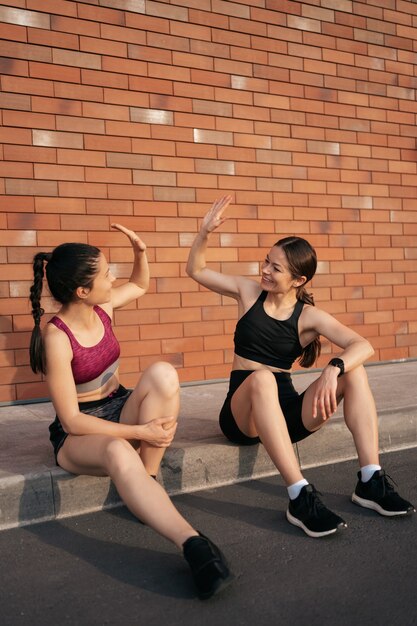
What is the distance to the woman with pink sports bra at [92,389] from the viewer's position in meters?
2.86

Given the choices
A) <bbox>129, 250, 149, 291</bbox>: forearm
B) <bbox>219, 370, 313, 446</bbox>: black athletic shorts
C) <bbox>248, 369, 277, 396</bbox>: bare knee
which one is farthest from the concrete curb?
<bbox>129, 250, 149, 291</bbox>: forearm

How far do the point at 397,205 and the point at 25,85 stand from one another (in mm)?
3649

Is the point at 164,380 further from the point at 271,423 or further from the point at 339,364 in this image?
the point at 339,364

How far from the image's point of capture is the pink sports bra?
3.15 metres

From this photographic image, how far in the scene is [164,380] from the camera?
121 inches

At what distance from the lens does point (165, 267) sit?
5.66 meters

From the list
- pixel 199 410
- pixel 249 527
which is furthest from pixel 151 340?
pixel 249 527

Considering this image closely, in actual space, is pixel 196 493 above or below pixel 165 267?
below

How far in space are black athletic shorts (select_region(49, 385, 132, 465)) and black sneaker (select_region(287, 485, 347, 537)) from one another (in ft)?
3.12

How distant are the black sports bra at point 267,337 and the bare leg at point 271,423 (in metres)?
0.33

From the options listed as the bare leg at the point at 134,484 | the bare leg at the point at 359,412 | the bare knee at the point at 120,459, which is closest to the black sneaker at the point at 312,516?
the bare leg at the point at 359,412

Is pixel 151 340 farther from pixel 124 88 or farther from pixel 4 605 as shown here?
pixel 4 605

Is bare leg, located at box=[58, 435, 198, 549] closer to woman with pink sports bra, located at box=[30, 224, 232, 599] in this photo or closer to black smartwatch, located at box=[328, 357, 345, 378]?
woman with pink sports bra, located at box=[30, 224, 232, 599]

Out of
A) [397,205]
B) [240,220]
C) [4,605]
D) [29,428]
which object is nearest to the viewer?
[4,605]
